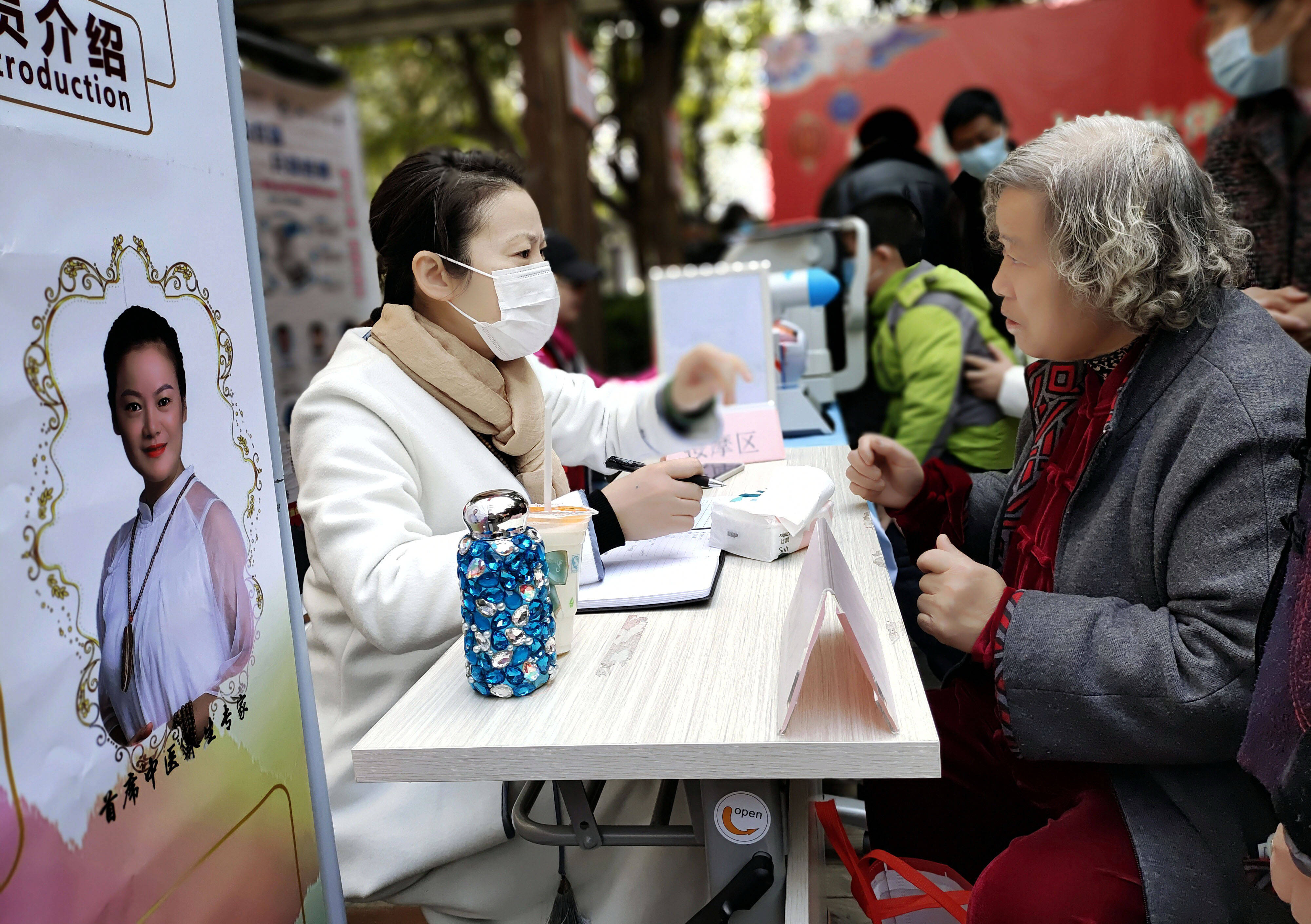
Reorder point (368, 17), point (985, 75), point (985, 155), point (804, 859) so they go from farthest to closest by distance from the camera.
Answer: point (985, 75) → point (368, 17) → point (985, 155) → point (804, 859)

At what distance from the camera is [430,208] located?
1682mm

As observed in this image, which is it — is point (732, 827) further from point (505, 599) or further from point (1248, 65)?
point (1248, 65)

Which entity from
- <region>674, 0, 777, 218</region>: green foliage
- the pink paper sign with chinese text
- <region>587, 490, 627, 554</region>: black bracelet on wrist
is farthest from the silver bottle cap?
<region>674, 0, 777, 218</region>: green foliage

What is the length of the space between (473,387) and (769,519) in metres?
0.57

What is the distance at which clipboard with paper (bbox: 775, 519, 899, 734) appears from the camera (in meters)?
1.03

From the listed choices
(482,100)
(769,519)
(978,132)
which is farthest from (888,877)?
(482,100)

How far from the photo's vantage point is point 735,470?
221cm

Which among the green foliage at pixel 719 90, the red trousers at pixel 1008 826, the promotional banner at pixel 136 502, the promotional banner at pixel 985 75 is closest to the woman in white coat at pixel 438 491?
the promotional banner at pixel 136 502

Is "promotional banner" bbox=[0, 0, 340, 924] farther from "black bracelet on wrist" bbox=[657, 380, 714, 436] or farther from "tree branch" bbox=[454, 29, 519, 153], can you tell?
"tree branch" bbox=[454, 29, 519, 153]

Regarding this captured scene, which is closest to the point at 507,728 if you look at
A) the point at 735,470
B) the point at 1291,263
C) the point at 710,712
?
the point at 710,712

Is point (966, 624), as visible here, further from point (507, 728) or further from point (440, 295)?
point (440, 295)

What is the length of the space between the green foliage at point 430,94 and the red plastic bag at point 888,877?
36.3ft

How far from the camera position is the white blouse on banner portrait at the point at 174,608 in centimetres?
104

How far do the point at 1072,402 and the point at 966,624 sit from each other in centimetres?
47
